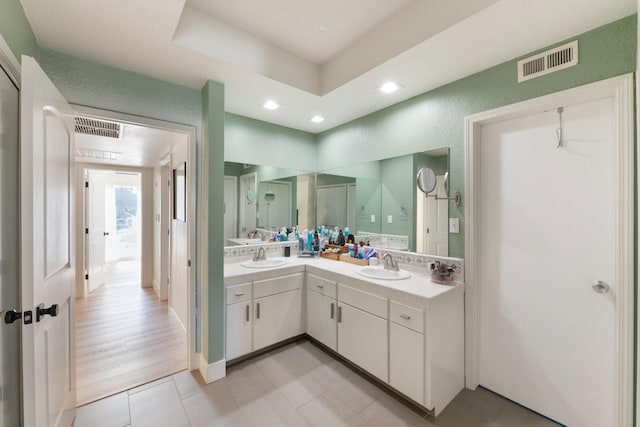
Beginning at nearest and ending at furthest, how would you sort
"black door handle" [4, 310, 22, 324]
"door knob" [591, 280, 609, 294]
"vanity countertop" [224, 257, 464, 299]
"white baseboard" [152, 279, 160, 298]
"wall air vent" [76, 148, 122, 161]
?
"black door handle" [4, 310, 22, 324]
"door knob" [591, 280, 609, 294]
"vanity countertop" [224, 257, 464, 299]
"wall air vent" [76, 148, 122, 161]
"white baseboard" [152, 279, 160, 298]

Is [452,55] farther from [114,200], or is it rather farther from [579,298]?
[114,200]

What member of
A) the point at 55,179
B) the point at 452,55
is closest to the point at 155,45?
the point at 55,179

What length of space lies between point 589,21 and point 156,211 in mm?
5060

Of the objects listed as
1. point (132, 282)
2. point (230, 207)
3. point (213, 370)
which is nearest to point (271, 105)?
point (230, 207)

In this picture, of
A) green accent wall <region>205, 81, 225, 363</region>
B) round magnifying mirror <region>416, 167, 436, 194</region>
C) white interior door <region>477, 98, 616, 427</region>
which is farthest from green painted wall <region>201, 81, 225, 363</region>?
white interior door <region>477, 98, 616, 427</region>

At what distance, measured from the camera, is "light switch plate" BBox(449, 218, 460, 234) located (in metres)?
2.10

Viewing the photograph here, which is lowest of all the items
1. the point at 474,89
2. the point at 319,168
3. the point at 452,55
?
the point at 319,168

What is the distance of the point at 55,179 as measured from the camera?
1330 mm

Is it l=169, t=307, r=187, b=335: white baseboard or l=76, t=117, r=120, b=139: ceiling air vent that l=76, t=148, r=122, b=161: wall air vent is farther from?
l=169, t=307, r=187, b=335: white baseboard

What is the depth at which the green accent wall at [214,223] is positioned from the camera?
82.1 inches

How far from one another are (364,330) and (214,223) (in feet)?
4.83

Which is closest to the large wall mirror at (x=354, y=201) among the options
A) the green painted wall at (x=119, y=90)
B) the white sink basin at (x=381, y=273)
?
the white sink basin at (x=381, y=273)

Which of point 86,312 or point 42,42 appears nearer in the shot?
point 42,42

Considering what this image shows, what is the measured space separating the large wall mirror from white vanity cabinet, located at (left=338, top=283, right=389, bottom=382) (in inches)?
26.9
